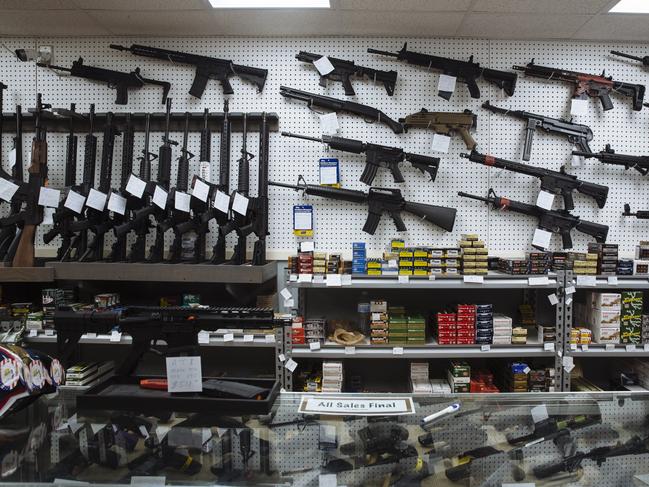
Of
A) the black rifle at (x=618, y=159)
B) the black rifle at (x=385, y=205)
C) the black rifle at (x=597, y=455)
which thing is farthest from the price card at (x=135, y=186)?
the black rifle at (x=618, y=159)

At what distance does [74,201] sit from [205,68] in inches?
49.0

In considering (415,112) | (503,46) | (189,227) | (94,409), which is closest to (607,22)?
(503,46)

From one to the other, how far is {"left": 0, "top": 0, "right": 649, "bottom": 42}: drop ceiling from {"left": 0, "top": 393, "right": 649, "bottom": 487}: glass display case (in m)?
2.27

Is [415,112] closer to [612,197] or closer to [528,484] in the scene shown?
[612,197]

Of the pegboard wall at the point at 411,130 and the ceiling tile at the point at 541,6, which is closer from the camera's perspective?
the ceiling tile at the point at 541,6

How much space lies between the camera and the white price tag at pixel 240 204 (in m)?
2.79

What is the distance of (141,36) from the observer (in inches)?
124

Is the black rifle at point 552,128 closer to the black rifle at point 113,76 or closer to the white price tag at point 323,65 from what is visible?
the white price tag at point 323,65

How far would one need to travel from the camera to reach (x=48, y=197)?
276cm

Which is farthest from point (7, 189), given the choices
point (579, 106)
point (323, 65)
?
point (579, 106)

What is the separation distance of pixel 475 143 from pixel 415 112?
47 centimetres

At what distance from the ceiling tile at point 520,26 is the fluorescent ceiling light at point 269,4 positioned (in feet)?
3.14

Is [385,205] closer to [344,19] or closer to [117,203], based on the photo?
[344,19]

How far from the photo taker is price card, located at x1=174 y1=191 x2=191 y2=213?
276 centimetres
